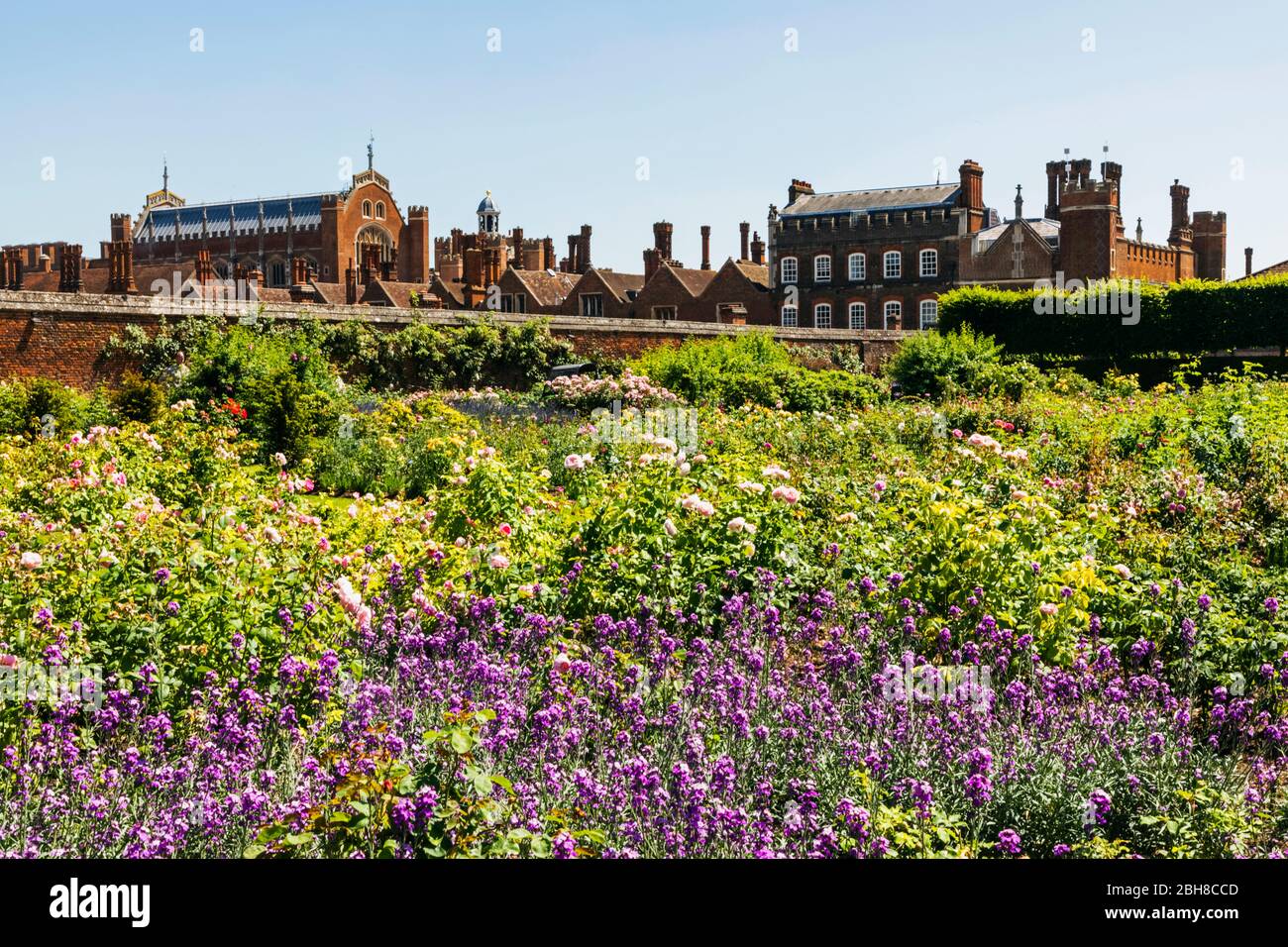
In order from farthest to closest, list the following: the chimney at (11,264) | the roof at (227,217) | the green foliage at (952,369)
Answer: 1. the roof at (227,217)
2. the chimney at (11,264)
3. the green foliage at (952,369)

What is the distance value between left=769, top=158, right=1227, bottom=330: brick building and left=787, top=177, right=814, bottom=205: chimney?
0.04 meters

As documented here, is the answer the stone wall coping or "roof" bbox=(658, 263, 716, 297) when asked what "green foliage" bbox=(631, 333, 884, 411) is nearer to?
the stone wall coping

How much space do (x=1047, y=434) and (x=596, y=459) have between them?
4565 mm

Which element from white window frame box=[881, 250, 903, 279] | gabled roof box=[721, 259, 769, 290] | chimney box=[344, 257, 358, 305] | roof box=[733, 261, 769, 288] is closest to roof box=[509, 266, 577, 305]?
chimney box=[344, 257, 358, 305]

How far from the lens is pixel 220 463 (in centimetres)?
1045

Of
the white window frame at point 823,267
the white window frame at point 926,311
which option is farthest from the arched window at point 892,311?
the white window frame at point 823,267

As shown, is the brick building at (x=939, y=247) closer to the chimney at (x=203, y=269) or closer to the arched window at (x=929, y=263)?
the arched window at (x=929, y=263)

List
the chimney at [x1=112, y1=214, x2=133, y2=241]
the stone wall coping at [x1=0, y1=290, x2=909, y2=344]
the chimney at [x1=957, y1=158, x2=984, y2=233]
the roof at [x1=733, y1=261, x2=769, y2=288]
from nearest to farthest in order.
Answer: the stone wall coping at [x1=0, y1=290, x2=909, y2=344]
the chimney at [x1=957, y1=158, x2=984, y2=233]
the roof at [x1=733, y1=261, x2=769, y2=288]
the chimney at [x1=112, y1=214, x2=133, y2=241]

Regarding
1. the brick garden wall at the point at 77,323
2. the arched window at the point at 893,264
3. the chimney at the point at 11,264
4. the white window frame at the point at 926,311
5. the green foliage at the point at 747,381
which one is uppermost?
the arched window at the point at 893,264

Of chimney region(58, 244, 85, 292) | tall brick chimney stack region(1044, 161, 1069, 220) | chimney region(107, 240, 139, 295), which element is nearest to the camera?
chimney region(107, 240, 139, 295)

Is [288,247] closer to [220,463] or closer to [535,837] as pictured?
[220,463]

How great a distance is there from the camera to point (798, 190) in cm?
5494

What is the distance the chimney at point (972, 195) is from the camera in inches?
1961

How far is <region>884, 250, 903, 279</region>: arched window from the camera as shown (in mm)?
51531
